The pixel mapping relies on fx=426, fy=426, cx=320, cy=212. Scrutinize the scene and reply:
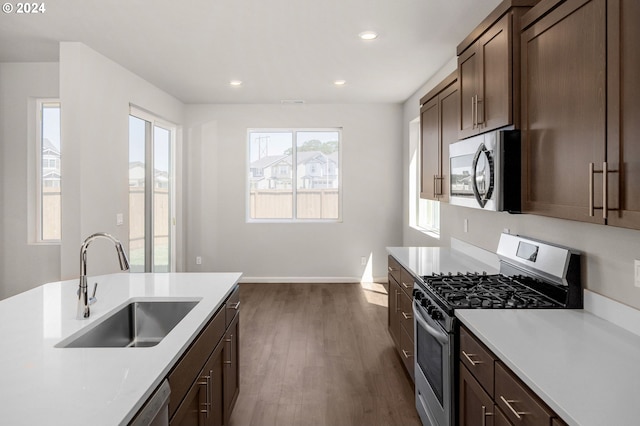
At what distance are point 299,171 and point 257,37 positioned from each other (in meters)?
3.14

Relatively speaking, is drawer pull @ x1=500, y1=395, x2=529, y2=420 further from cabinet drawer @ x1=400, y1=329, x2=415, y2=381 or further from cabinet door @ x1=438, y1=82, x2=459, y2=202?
cabinet door @ x1=438, y1=82, x2=459, y2=202

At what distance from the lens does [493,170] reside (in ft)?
7.35

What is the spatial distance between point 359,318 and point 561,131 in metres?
3.39

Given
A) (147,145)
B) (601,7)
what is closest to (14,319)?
(601,7)

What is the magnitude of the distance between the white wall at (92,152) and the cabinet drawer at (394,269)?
267cm

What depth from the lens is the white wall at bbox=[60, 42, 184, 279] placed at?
12.1 ft

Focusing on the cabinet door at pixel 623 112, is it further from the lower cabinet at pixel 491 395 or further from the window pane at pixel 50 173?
the window pane at pixel 50 173

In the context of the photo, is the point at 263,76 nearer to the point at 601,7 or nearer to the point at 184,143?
the point at 184,143

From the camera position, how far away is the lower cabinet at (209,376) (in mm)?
1514

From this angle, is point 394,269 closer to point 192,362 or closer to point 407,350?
point 407,350

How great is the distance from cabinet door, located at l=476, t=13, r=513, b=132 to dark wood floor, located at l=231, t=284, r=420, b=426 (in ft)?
6.14

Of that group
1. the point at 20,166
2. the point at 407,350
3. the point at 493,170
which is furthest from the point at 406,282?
the point at 20,166

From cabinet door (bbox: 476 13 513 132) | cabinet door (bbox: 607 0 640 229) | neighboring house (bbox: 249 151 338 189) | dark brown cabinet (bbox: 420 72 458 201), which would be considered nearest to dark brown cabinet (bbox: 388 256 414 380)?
dark brown cabinet (bbox: 420 72 458 201)

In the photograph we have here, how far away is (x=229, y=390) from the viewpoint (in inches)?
94.1
